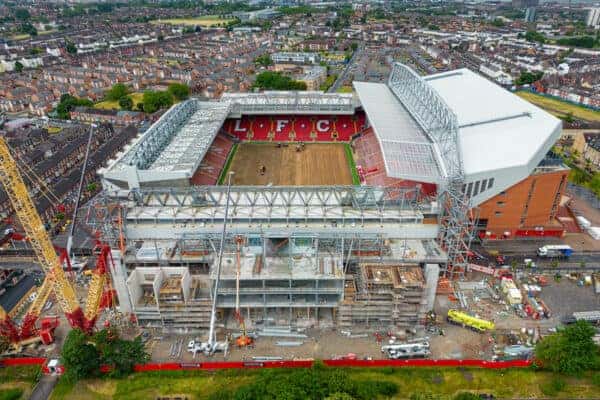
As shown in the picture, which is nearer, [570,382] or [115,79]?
[570,382]

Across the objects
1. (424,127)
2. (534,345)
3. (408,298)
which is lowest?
(534,345)

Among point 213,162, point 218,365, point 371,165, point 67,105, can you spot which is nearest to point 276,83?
point 213,162

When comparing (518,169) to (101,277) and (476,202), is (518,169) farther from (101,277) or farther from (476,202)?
(101,277)

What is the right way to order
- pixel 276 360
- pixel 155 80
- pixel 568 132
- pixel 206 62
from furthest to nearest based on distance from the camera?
1. pixel 206 62
2. pixel 155 80
3. pixel 568 132
4. pixel 276 360

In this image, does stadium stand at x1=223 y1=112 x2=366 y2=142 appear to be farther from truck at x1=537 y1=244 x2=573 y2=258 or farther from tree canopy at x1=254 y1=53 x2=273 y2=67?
tree canopy at x1=254 y1=53 x2=273 y2=67

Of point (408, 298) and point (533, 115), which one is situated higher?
point (533, 115)

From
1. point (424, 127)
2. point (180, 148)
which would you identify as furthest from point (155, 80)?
point (424, 127)

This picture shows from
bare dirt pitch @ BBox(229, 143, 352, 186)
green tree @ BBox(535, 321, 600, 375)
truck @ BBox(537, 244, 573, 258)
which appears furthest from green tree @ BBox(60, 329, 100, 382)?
truck @ BBox(537, 244, 573, 258)
